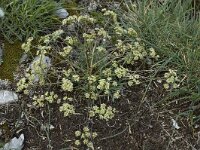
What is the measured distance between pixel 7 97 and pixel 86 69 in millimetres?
601

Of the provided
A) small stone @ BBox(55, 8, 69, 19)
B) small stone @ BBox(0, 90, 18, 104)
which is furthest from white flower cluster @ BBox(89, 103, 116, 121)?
small stone @ BBox(55, 8, 69, 19)

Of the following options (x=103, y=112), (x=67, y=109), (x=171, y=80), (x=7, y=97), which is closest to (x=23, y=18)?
(x=7, y=97)

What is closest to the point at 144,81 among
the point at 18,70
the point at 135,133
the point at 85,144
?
the point at 135,133

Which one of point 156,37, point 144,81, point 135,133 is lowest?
point 135,133

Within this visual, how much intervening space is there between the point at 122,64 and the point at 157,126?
54 cm

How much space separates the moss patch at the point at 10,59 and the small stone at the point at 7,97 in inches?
5.3

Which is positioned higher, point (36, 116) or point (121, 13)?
point (121, 13)

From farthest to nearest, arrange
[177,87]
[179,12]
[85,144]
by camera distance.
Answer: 1. [179,12]
2. [177,87]
3. [85,144]

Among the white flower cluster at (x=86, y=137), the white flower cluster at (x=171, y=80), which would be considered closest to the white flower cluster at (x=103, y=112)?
the white flower cluster at (x=86, y=137)

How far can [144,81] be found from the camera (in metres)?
3.22

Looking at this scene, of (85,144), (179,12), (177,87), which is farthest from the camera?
(179,12)

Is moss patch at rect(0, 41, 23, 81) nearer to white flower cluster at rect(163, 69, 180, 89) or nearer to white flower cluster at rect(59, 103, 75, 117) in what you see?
white flower cluster at rect(59, 103, 75, 117)

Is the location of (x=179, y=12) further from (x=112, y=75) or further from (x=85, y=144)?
(x=85, y=144)

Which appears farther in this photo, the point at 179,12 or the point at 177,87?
the point at 179,12
